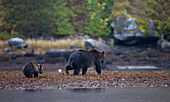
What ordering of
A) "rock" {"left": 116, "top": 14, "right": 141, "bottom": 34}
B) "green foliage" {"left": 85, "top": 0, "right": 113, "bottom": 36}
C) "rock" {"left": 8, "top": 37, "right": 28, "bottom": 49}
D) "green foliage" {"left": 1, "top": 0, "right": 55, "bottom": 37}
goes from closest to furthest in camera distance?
"rock" {"left": 8, "top": 37, "right": 28, "bottom": 49}
"rock" {"left": 116, "top": 14, "right": 141, "bottom": 34}
"green foliage" {"left": 1, "top": 0, "right": 55, "bottom": 37}
"green foliage" {"left": 85, "top": 0, "right": 113, "bottom": 36}

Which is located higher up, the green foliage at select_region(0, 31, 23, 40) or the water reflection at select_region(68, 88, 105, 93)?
the green foliage at select_region(0, 31, 23, 40)

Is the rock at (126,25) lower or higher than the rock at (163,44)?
higher

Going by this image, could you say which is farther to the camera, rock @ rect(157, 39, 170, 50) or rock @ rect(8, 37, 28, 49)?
rock @ rect(157, 39, 170, 50)

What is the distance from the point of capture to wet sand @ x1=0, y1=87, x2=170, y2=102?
1093 centimetres

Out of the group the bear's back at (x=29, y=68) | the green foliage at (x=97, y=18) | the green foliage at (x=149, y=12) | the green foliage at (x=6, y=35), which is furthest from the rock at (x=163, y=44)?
the bear's back at (x=29, y=68)

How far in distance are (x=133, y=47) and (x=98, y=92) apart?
32223 millimetres

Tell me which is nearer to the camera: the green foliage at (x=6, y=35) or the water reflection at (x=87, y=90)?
the water reflection at (x=87, y=90)

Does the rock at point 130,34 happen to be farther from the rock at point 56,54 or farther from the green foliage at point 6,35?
the green foliage at point 6,35

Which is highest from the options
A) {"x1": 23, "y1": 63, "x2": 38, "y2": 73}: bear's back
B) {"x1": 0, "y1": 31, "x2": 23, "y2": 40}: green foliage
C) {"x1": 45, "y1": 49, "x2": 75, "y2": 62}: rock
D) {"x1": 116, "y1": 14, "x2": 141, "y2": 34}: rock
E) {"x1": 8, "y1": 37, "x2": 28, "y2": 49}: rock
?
{"x1": 116, "y1": 14, "x2": 141, "y2": 34}: rock

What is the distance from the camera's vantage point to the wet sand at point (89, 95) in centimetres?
1093

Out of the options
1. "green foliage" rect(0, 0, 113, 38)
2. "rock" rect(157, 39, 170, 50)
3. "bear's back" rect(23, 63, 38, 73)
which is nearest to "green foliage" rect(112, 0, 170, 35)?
"rock" rect(157, 39, 170, 50)

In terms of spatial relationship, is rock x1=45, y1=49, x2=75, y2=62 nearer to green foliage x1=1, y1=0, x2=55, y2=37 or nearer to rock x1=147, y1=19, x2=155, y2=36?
green foliage x1=1, y1=0, x2=55, y2=37

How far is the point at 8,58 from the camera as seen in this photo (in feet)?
110

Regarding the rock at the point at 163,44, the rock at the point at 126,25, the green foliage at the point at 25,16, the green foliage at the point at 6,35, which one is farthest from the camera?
the green foliage at the point at 25,16
